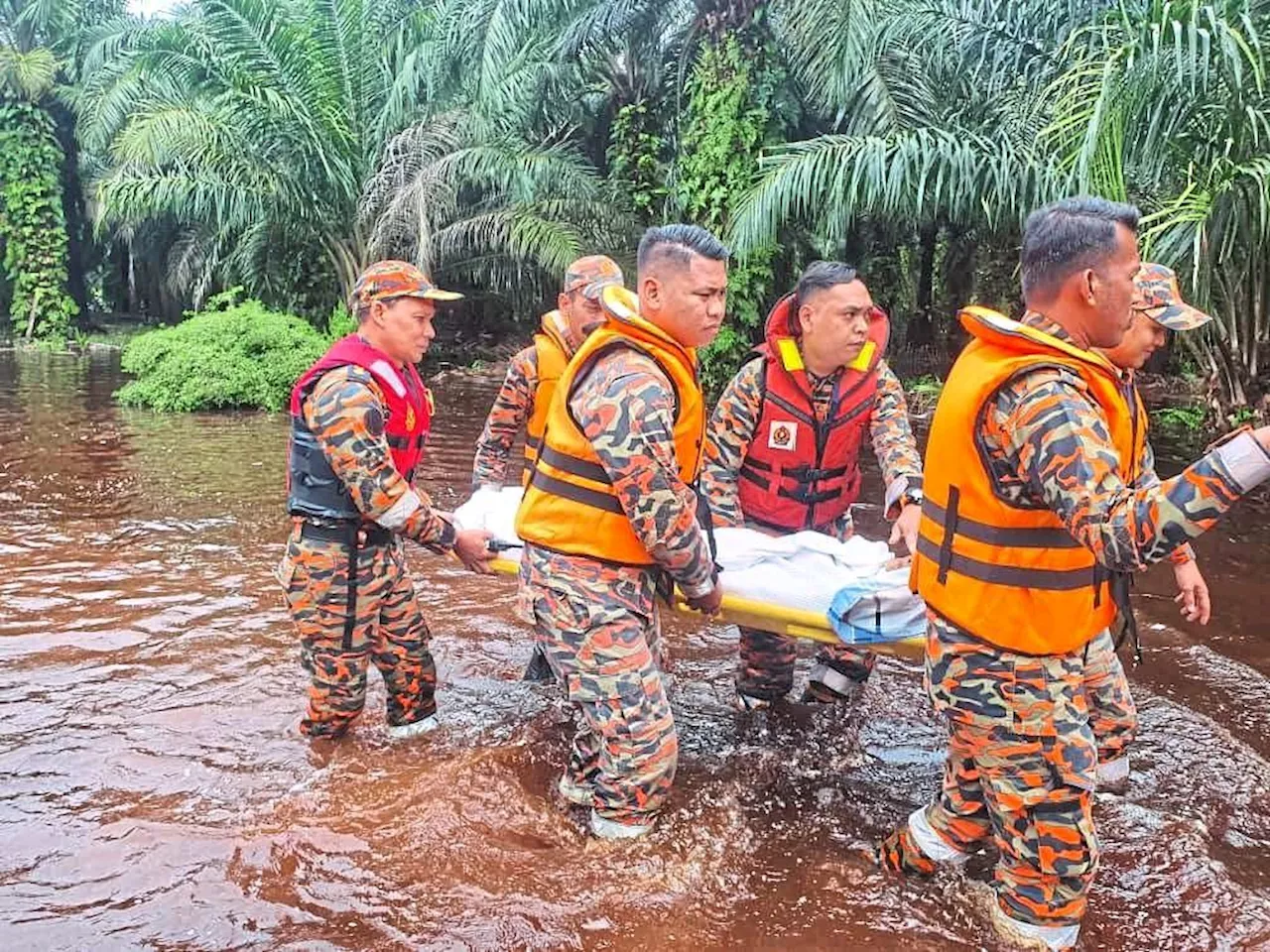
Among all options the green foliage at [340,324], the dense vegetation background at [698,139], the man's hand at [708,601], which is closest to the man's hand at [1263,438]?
the man's hand at [708,601]

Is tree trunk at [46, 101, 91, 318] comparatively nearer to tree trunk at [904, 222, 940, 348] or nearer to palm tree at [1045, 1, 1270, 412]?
tree trunk at [904, 222, 940, 348]

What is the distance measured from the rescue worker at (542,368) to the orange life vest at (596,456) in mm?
1220

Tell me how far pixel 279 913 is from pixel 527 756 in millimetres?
1288

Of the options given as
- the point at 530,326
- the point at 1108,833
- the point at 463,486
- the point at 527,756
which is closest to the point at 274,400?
the point at 463,486

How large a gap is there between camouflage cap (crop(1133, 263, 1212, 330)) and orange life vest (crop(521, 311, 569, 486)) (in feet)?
7.98

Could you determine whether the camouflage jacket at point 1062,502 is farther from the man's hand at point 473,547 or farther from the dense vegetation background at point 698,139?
the dense vegetation background at point 698,139

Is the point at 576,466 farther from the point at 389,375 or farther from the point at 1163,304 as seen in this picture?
the point at 1163,304

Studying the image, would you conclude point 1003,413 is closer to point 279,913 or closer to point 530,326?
point 279,913

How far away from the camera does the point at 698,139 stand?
588 inches

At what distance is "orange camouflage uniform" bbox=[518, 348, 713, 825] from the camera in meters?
3.10

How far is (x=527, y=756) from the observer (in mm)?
4191

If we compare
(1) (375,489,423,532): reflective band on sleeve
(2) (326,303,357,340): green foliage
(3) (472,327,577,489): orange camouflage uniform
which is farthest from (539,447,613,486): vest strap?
(2) (326,303,357,340): green foliage

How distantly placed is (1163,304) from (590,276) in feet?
7.71

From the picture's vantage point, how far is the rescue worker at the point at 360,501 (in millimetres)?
3723
